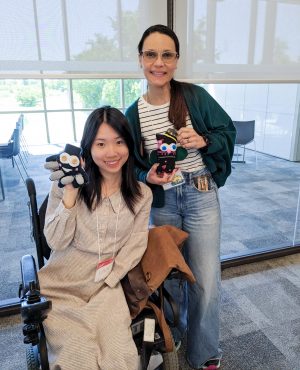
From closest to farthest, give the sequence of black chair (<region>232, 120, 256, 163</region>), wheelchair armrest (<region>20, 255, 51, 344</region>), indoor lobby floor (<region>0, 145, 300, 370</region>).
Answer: wheelchair armrest (<region>20, 255, 51, 344</region>) < indoor lobby floor (<region>0, 145, 300, 370</region>) < black chair (<region>232, 120, 256, 163</region>)

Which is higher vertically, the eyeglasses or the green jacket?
the eyeglasses

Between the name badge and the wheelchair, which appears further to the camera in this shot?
the name badge

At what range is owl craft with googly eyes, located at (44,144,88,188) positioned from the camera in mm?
1041

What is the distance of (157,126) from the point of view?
1328 millimetres

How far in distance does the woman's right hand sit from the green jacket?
0.25 ft

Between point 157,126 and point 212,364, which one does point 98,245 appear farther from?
point 212,364

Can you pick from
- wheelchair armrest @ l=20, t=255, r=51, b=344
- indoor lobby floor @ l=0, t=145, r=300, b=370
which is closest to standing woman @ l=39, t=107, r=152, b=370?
wheelchair armrest @ l=20, t=255, r=51, b=344

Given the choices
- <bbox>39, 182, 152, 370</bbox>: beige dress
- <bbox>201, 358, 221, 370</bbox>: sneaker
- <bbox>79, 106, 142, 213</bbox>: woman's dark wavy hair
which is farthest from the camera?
<bbox>201, 358, 221, 370</bbox>: sneaker

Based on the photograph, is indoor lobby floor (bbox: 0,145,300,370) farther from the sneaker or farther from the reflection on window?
the reflection on window

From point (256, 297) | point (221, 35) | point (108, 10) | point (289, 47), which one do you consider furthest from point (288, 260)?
point (108, 10)

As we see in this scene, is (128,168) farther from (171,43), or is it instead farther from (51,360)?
(51,360)

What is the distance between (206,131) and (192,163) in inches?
5.7

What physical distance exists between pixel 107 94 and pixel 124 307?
4.25 feet

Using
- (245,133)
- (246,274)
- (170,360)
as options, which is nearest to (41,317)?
(170,360)
